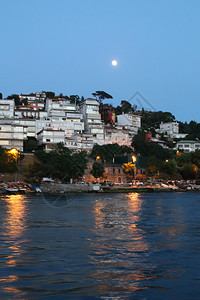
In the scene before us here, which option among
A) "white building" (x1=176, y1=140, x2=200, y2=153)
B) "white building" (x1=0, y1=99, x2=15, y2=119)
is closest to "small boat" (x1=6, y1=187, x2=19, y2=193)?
"white building" (x1=0, y1=99, x2=15, y2=119)

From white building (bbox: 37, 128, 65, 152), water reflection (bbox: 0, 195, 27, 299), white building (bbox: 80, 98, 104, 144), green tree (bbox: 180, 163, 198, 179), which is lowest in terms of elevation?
water reflection (bbox: 0, 195, 27, 299)

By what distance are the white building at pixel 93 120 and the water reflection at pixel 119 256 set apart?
3255 inches

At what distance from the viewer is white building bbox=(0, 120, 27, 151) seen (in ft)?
314

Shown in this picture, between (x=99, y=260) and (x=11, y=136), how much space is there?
82.5m

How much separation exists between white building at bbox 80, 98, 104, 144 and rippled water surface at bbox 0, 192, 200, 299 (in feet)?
271

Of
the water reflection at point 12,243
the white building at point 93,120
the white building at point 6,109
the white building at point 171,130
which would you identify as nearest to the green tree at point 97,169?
the white building at point 93,120

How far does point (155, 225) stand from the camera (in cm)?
2978

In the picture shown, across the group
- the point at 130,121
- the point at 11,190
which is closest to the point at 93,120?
the point at 130,121

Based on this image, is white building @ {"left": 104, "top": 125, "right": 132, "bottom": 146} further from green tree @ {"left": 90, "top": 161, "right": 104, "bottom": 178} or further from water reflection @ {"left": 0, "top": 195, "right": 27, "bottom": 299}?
water reflection @ {"left": 0, "top": 195, "right": 27, "bottom": 299}

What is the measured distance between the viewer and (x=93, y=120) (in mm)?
118188

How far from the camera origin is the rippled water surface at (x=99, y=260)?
12.6m

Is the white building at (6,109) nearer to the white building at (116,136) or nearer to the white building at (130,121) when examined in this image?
the white building at (116,136)

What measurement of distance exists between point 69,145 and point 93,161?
28.4 feet

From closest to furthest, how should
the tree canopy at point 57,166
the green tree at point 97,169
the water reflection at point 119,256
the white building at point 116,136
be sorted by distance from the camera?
the water reflection at point 119,256 → the tree canopy at point 57,166 → the green tree at point 97,169 → the white building at point 116,136
